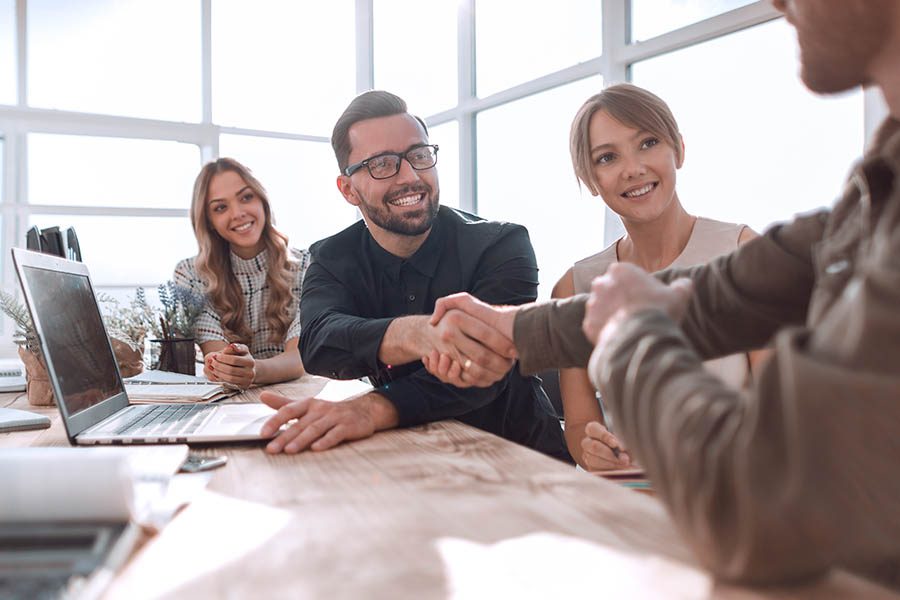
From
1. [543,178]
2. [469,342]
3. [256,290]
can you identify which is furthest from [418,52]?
[469,342]

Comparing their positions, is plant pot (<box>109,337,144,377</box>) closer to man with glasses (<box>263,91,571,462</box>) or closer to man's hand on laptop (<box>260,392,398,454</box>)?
man with glasses (<box>263,91,571,462</box>)

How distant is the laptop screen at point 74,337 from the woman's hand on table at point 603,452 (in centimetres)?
107

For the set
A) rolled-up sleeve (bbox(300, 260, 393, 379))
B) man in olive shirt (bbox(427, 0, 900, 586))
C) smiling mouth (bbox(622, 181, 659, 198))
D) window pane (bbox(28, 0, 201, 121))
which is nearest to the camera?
man in olive shirt (bbox(427, 0, 900, 586))

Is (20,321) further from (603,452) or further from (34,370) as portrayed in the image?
(603,452)

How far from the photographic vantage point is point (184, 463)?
1061 millimetres

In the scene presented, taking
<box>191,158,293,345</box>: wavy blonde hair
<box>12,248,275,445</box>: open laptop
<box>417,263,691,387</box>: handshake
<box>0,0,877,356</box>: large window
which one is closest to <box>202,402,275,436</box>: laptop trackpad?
<box>12,248,275,445</box>: open laptop

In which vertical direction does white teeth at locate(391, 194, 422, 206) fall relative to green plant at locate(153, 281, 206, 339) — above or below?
above

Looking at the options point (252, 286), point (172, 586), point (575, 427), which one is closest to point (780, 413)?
point (172, 586)

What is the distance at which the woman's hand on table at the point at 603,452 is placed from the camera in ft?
5.51

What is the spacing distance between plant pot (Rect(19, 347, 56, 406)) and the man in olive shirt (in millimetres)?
1507

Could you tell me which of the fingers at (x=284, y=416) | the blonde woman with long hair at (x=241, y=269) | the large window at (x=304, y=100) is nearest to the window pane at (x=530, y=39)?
the large window at (x=304, y=100)

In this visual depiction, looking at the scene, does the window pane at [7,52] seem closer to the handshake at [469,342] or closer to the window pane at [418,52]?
the window pane at [418,52]

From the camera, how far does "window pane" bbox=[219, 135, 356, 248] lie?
5.37 m

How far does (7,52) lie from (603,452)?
15.6 feet
